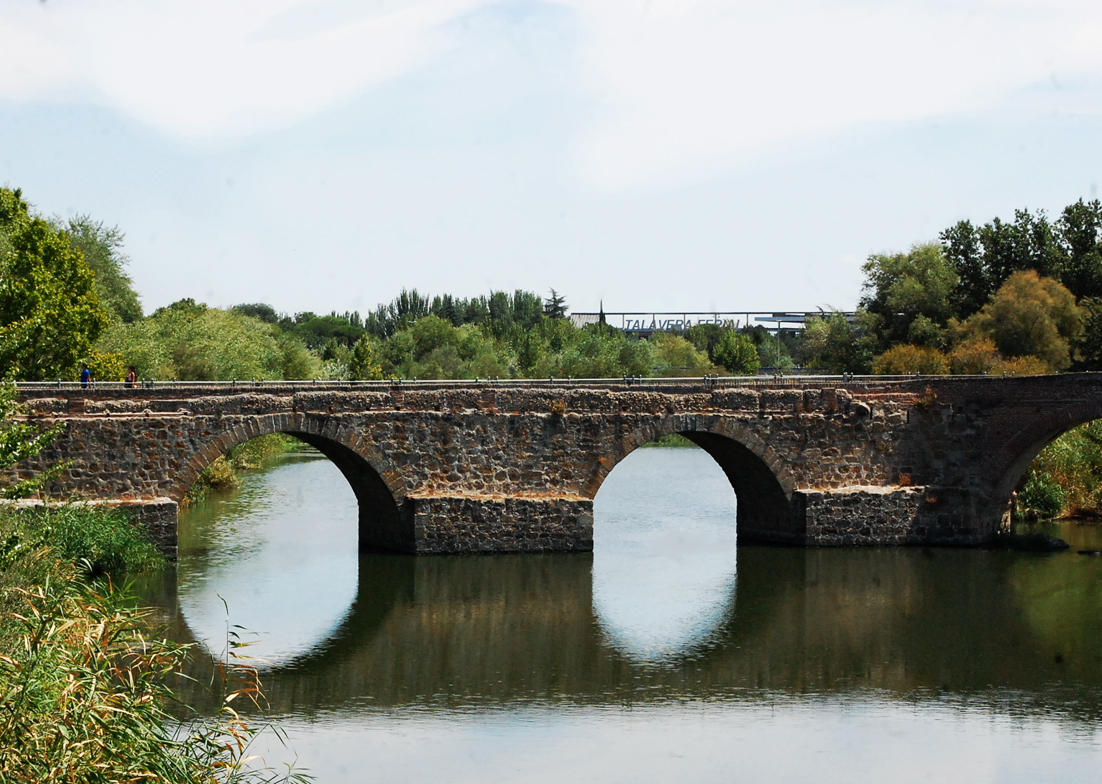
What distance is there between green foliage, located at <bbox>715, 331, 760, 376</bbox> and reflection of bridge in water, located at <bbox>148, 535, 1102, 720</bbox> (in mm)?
37172

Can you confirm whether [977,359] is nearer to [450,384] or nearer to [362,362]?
[450,384]

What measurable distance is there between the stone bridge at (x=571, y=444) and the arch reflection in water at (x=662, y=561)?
143cm

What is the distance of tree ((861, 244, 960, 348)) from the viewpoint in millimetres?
38656

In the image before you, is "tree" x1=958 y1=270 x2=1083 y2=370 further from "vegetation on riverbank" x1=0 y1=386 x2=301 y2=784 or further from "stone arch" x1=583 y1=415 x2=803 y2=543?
"vegetation on riverbank" x1=0 y1=386 x2=301 y2=784

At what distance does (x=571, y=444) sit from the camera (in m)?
22.3

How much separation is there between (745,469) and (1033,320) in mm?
13943

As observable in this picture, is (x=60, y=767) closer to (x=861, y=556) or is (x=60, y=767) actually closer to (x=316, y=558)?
(x=316, y=558)

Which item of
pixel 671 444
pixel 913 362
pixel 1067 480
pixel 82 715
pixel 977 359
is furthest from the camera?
pixel 671 444

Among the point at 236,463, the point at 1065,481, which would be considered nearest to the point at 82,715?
the point at 1065,481

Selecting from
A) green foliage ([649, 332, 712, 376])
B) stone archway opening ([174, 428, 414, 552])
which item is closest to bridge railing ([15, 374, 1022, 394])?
stone archway opening ([174, 428, 414, 552])

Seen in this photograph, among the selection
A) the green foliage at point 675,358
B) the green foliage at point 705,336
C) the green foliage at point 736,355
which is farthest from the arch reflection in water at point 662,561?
the green foliage at point 705,336

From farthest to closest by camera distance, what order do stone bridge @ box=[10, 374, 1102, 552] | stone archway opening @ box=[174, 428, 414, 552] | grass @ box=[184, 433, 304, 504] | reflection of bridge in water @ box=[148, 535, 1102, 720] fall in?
1. grass @ box=[184, 433, 304, 504]
2. stone archway opening @ box=[174, 428, 414, 552]
3. stone bridge @ box=[10, 374, 1102, 552]
4. reflection of bridge in water @ box=[148, 535, 1102, 720]

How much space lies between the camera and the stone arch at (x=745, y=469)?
22.5 m

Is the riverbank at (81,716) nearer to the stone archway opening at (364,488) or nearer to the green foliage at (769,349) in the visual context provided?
the stone archway opening at (364,488)
